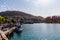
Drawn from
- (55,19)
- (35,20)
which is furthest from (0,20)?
Answer: (35,20)

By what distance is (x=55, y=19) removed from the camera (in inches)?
2152

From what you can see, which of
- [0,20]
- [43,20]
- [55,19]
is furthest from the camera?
[43,20]

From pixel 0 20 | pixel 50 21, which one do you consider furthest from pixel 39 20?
pixel 0 20

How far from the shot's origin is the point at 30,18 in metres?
66.1

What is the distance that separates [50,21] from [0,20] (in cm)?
3978

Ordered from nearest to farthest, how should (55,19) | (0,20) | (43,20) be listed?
1. (0,20)
2. (55,19)
3. (43,20)

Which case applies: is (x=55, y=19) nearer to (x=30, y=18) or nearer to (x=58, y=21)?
(x=58, y=21)

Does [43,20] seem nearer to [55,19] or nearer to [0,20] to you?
[55,19]

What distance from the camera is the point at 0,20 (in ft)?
64.4

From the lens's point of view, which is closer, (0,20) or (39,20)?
(0,20)

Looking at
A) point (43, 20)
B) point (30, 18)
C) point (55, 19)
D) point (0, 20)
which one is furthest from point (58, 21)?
point (0, 20)

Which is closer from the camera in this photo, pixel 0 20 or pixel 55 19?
pixel 0 20

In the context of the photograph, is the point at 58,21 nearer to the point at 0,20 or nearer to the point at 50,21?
the point at 50,21

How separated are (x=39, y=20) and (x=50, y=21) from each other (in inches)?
375
